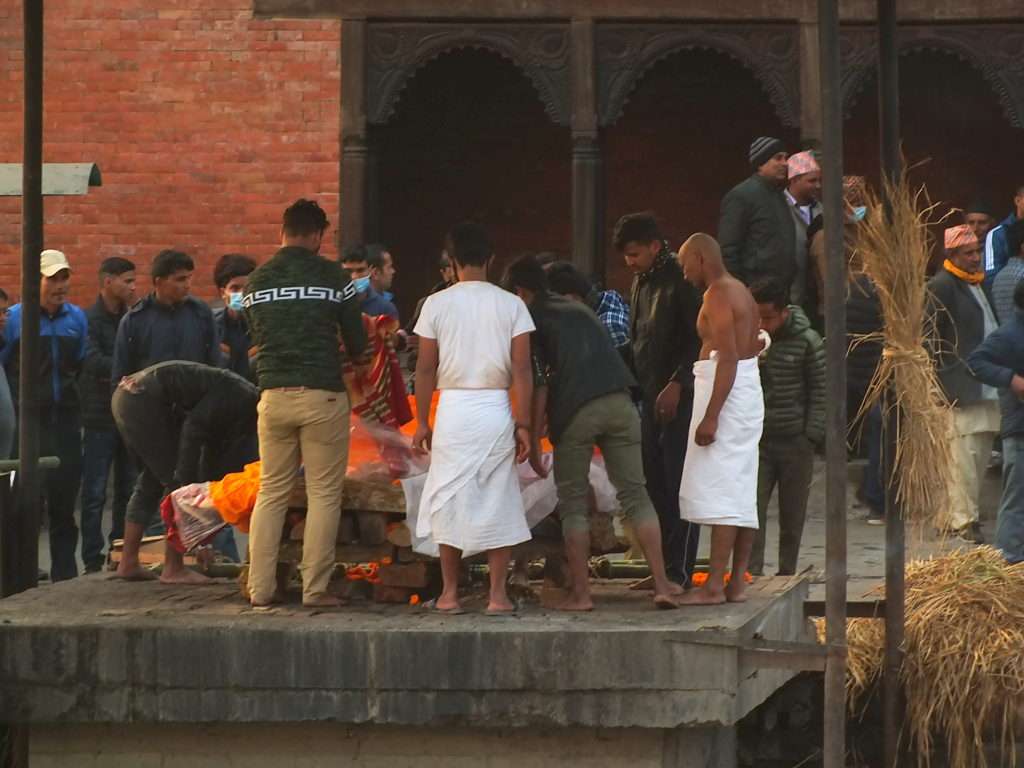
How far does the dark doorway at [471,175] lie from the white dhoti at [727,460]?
11.0m

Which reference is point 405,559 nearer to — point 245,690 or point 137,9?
point 245,690

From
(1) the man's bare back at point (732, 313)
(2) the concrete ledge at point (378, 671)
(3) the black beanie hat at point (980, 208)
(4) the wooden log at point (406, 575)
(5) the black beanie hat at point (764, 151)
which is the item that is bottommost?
(2) the concrete ledge at point (378, 671)

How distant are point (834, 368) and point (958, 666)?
166 centimetres

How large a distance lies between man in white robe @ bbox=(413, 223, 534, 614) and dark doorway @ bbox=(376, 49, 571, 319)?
37.1ft

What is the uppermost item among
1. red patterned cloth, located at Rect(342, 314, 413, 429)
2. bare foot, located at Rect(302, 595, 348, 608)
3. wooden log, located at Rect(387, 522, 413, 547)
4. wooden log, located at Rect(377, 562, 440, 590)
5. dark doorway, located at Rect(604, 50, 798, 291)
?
dark doorway, located at Rect(604, 50, 798, 291)

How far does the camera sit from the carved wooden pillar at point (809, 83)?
16594mm

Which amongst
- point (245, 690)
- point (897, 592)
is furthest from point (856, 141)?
point (245, 690)

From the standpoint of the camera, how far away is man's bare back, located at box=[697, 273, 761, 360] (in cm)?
864

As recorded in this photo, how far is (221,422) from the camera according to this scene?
9.52 m

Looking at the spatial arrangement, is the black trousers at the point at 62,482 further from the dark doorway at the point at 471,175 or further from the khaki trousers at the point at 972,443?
the dark doorway at the point at 471,175

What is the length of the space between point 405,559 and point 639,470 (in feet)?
3.49

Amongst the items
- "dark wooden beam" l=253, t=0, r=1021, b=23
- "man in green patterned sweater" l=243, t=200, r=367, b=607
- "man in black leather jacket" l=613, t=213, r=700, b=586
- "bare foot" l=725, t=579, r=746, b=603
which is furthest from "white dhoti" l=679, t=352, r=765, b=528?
"dark wooden beam" l=253, t=0, r=1021, b=23

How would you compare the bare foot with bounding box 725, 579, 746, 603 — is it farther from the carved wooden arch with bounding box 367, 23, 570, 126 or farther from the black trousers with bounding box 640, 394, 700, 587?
the carved wooden arch with bounding box 367, 23, 570, 126

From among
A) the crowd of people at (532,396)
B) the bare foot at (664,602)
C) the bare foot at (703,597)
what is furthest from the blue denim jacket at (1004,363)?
the bare foot at (664,602)
